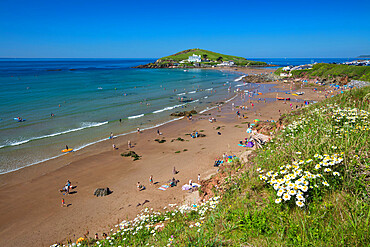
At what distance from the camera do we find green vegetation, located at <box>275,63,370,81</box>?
56.0 m

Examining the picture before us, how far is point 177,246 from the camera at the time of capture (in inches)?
172

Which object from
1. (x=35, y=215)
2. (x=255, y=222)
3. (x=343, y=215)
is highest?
(x=343, y=215)

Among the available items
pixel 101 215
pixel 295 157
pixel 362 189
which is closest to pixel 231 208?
pixel 295 157

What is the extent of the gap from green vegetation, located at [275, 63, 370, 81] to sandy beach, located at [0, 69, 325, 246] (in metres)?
50.2

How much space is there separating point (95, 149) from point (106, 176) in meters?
6.77

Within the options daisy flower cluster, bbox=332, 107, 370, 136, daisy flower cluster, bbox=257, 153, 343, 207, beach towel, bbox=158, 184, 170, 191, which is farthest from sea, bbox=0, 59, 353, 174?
daisy flower cluster, bbox=332, 107, 370, 136

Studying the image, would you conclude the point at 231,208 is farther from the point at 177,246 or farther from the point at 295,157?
the point at 295,157

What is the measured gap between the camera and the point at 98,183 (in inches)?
719

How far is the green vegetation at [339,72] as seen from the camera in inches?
2205

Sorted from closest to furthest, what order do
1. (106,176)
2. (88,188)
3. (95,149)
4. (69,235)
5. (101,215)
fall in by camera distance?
1. (69,235)
2. (101,215)
3. (88,188)
4. (106,176)
5. (95,149)

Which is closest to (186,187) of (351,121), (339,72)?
(351,121)

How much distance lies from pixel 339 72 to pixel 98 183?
75867 mm

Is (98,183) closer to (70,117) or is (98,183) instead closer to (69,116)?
(70,117)

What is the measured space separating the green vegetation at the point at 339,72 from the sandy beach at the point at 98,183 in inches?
1977
